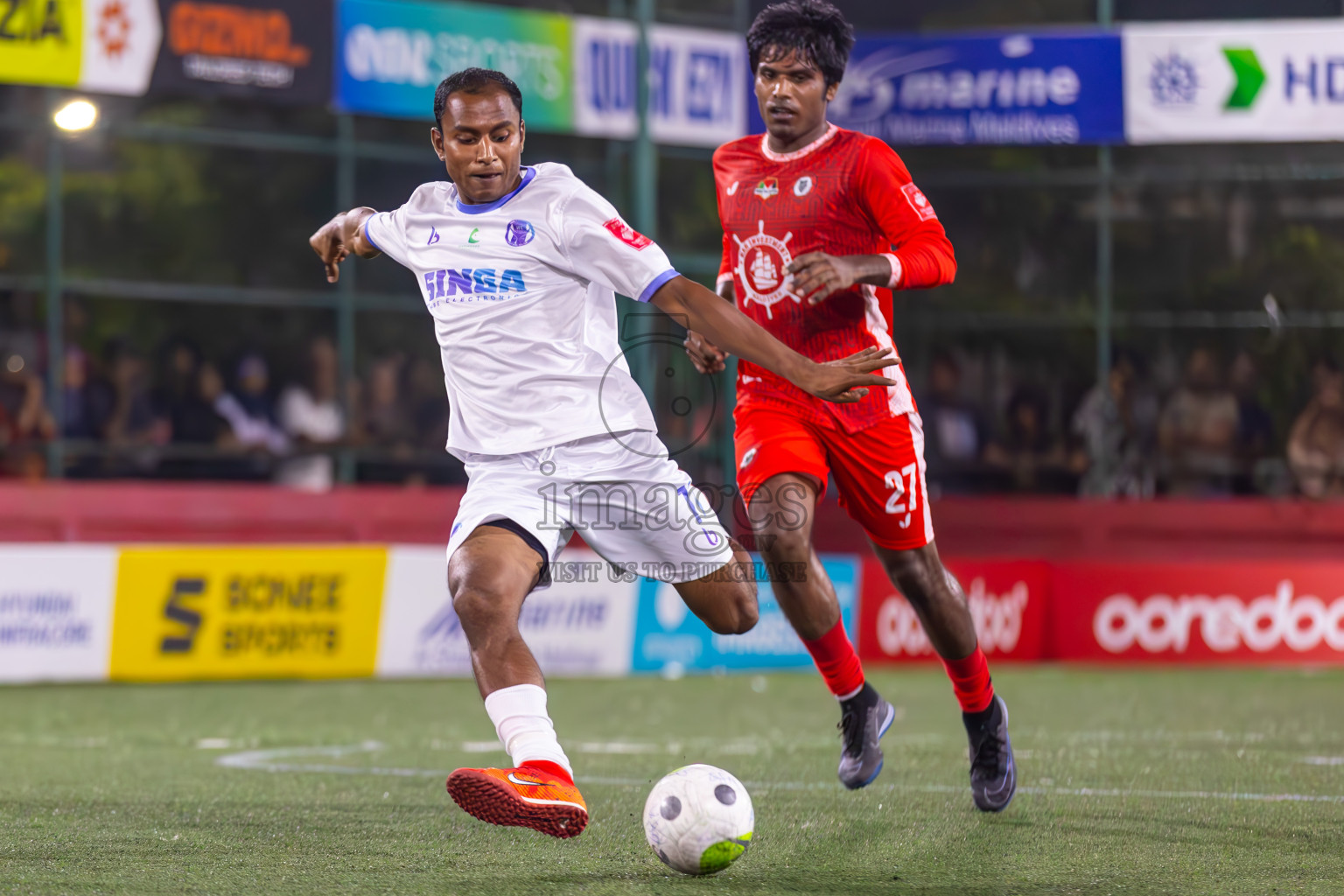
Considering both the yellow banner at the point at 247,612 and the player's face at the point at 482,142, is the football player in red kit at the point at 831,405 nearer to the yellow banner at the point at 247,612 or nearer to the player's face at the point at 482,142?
the player's face at the point at 482,142

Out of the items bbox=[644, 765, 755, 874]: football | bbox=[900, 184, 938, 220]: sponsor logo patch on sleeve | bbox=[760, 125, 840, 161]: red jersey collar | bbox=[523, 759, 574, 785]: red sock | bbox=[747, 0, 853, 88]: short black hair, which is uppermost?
bbox=[747, 0, 853, 88]: short black hair

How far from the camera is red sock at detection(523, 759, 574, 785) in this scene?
443 cm

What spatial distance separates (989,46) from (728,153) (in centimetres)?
1024

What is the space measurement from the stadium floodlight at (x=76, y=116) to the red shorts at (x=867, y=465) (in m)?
11.1

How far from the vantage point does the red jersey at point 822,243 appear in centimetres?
588

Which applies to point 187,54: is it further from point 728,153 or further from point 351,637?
point 728,153

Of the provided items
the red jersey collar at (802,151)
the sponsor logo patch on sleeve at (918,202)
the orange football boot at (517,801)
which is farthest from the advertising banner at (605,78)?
the orange football boot at (517,801)

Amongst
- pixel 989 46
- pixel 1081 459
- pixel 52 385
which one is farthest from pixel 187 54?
pixel 1081 459

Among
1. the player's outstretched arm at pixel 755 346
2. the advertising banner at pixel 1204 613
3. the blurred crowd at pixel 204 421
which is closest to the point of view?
the player's outstretched arm at pixel 755 346

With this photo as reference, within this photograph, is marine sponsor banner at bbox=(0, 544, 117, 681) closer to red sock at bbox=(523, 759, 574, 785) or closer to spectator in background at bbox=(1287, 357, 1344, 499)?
red sock at bbox=(523, 759, 574, 785)

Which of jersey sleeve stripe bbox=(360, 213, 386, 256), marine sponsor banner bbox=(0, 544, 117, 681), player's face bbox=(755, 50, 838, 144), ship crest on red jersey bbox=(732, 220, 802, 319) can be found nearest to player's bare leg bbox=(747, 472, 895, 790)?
ship crest on red jersey bbox=(732, 220, 802, 319)

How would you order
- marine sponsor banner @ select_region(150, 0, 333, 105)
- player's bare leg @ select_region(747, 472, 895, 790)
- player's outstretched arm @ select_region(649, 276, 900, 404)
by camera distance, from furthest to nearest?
marine sponsor banner @ select_region(150, 0, 333, 105) < player's bare leg @ select_region(747, 472, 895, 790) < player's outstretched arm @ select_region(649, 276, 900, 404)

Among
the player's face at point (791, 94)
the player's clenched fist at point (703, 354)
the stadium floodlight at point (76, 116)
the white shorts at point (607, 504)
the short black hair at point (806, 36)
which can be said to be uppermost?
the stadium floodlight at point (76, 116)

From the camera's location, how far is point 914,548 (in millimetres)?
5930
